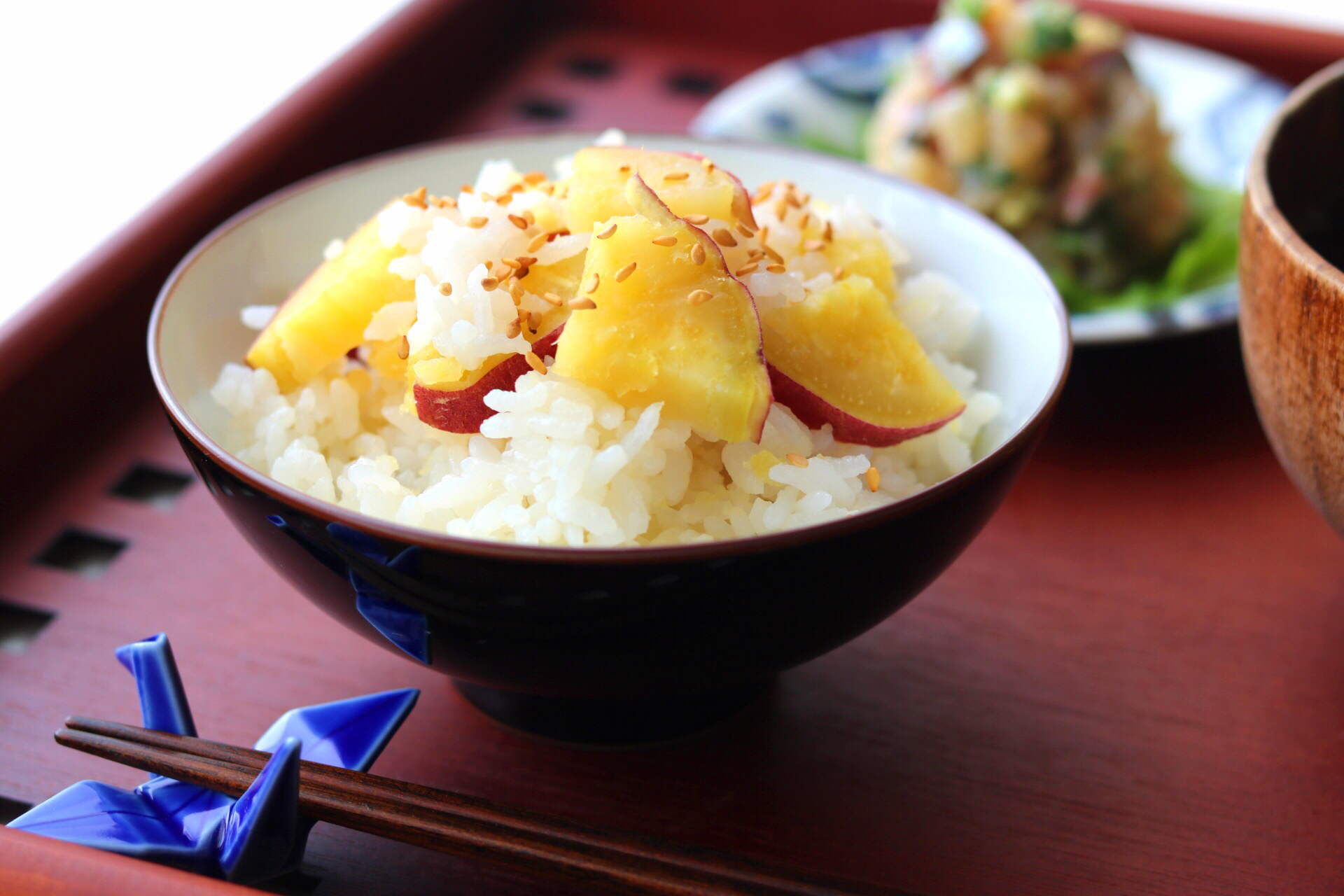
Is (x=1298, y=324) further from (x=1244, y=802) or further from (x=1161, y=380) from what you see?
(x=1161, y=380)

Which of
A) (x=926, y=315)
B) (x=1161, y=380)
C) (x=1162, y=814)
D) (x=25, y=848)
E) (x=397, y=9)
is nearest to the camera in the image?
(x=25, y=848)

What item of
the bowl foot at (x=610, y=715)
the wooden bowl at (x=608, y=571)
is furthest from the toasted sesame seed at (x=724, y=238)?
the bowl foot at (x=610, y=715)

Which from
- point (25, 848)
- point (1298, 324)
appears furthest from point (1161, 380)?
point (25, 848)

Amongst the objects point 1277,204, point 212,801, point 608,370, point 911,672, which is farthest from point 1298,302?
point 212,801

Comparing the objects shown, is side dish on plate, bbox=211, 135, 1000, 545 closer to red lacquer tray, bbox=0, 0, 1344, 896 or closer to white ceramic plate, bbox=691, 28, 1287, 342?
red lacquer tray, bbox=0, 0, 1344, 896

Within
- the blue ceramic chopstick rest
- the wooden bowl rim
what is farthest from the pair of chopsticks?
the wooden bowl rim
